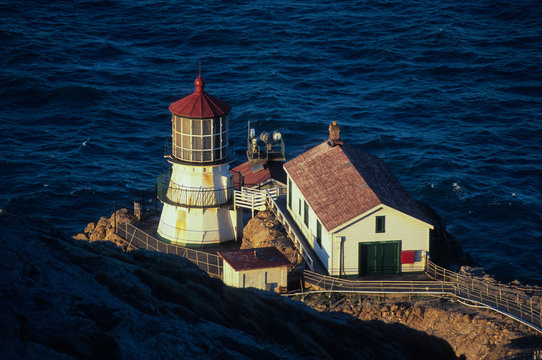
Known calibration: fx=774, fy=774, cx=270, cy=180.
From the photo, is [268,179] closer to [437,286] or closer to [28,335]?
[437,286]

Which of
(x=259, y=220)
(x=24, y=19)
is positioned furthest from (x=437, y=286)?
(x=24, y=19)

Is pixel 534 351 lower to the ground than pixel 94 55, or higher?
lower

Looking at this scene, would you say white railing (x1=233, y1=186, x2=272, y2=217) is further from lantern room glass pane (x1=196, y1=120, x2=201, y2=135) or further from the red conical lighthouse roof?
the red conical lighthouse roof

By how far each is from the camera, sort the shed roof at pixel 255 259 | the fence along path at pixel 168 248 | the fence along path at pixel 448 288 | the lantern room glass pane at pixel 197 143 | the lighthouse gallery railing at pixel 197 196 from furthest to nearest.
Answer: the lighthouse gallery railing at pixel 197 196
the lantern room glass pane at pixel 197 143
the fence along path at pixel 168 248
the shed roof at pixel 255 259
the fence along path at pixel 448 288

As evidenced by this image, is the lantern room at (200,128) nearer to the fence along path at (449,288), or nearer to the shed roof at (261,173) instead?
the shed roof at (261,173)

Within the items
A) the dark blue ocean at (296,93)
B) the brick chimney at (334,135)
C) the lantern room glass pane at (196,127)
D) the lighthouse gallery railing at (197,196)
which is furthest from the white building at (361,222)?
the dark blue ocean at (296,93)

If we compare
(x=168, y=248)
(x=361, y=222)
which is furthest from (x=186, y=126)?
(x=361, y=222)
